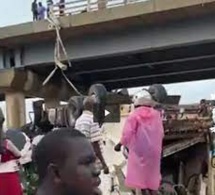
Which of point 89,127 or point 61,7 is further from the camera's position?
point 61,7

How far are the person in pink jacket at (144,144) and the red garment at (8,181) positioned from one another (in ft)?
7.14

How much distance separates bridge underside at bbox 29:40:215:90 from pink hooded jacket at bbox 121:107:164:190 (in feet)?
65.0

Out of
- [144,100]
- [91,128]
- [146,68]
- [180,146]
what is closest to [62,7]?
[146,68]

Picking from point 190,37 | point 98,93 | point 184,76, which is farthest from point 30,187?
point 184,76

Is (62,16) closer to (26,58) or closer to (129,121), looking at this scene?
(26,58)

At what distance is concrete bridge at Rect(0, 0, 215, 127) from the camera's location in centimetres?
2670

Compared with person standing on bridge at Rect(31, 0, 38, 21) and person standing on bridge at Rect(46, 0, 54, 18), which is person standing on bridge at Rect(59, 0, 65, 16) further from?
person standing on bridge at Rect(31, 0, 38, 21)

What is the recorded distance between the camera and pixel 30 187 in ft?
28.4

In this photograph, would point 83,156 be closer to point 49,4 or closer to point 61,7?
point 61,7

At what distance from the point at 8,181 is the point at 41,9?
28.2 m

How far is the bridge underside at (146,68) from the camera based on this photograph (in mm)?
30969

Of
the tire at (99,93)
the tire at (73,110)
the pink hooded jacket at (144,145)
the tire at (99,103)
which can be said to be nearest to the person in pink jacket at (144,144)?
the pink hooded jacket at (144,145)

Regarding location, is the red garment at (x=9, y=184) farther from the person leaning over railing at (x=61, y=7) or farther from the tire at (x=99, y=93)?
the person leaning over railing at (x=61, y=7)

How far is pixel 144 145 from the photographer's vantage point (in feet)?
27.7
